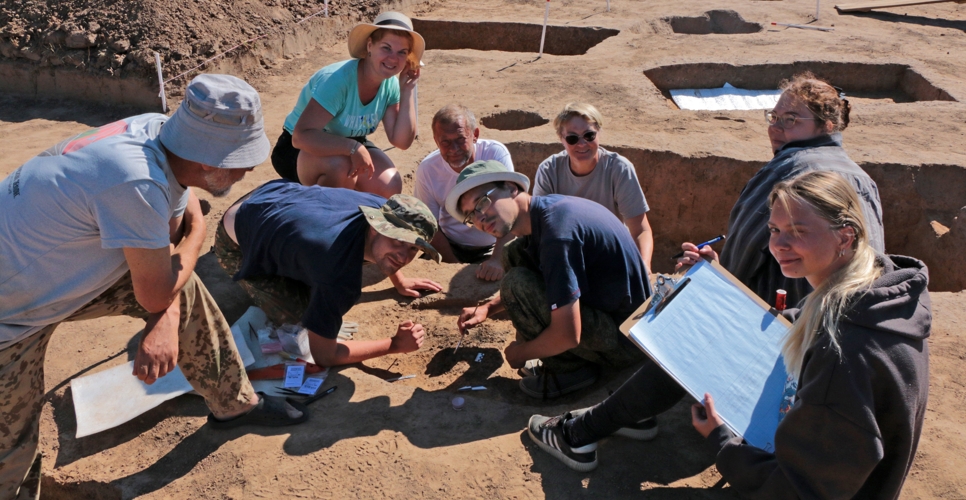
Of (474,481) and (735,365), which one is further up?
(735,365)

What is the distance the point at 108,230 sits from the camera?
98.7 inches

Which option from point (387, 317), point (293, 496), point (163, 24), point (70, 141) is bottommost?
point (387, 317)

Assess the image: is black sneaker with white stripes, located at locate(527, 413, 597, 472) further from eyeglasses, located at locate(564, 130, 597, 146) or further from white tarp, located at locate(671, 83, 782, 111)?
white tarp, located at locate(671, 83, 782, 111)

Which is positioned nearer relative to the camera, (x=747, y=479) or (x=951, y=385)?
(x=747, y=479)

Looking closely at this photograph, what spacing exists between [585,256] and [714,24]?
9.00 metres

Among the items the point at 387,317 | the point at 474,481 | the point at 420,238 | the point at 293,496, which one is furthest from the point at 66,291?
the point at 387,317

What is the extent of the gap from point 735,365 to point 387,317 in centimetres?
263

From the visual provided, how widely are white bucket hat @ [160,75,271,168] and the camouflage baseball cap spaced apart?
32.5 inches

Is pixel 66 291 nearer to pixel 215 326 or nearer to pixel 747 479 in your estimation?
pixel 215 326

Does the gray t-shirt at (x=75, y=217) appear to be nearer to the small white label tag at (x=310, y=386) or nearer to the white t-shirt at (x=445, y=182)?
the small white label tag at (x=310, y=386)

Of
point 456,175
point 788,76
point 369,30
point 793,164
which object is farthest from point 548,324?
point 788,76

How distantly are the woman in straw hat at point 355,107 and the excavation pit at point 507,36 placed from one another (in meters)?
5.79

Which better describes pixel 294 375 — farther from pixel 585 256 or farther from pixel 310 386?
pixel 585 256

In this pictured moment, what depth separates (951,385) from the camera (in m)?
3.60
